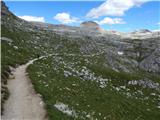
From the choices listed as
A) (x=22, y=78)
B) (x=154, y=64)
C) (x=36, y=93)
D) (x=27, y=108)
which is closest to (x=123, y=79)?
(x=22, y=78)

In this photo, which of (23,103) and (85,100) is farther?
(85,100)

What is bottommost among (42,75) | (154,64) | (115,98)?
(154,64)

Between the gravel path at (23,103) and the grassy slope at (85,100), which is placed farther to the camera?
the grassy slope at (85,100)

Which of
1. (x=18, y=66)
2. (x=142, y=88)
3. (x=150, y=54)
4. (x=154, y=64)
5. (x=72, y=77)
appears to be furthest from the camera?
(x=150, y=54)

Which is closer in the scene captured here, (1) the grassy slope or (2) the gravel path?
(2) the gravel path

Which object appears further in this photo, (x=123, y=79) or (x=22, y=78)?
(x=123, y=79)

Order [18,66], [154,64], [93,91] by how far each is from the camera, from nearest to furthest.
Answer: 1. [93,91]
2. [18,66]
3. [154,64]

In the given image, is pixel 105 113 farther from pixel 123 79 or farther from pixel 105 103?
pixel 123 79

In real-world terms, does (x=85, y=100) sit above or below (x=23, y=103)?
below
